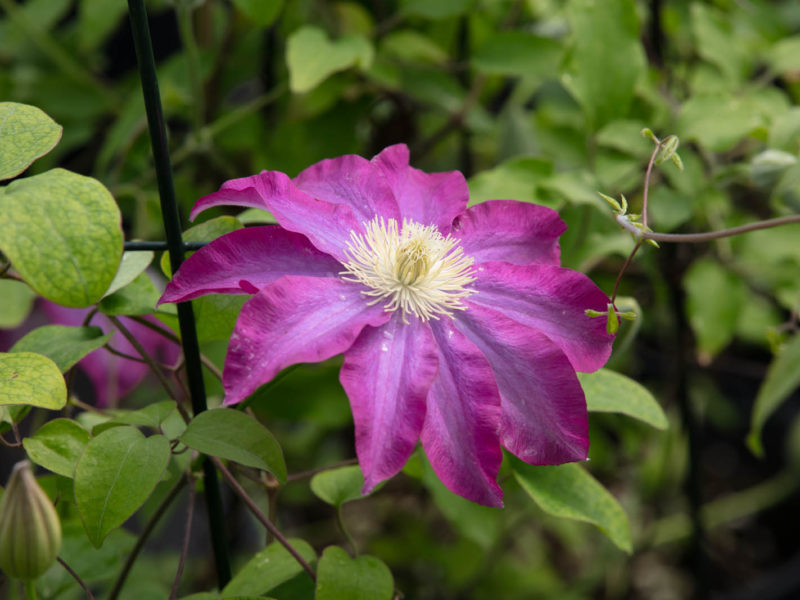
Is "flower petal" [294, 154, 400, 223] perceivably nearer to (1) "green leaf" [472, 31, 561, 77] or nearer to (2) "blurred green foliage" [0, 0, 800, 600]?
(2) "blurred green foliage" [0, 0, 800, 600]

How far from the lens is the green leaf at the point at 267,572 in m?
0.46

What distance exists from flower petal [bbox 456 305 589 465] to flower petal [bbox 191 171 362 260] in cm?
12

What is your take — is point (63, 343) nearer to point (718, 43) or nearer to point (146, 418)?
point (146, 418)

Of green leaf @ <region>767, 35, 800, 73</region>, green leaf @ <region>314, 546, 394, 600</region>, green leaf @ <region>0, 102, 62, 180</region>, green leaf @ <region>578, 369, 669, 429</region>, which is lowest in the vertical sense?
green leaf @ <region>314, 546, 394, 600</region>

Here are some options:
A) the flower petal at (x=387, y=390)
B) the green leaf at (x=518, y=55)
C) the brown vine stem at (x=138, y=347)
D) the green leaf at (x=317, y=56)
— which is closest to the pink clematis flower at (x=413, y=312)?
the flower petal at (x=387, y=390)

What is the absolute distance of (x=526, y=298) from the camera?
0.43 m

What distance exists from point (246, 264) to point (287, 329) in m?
0.05

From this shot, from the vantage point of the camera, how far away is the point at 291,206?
42cm

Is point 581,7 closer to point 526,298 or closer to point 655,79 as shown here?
point 655,79

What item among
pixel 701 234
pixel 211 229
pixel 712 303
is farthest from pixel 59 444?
pixel 712 303

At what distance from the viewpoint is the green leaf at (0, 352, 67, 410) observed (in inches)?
15.1

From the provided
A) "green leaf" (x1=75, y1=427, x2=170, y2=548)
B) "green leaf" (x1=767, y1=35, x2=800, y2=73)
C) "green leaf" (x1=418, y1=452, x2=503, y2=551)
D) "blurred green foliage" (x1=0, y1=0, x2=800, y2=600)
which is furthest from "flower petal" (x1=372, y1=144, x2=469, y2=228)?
"green leaf" (x1=767, y1=35, x2=800, y2=73)

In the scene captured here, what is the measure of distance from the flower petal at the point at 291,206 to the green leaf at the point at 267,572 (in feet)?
0.66

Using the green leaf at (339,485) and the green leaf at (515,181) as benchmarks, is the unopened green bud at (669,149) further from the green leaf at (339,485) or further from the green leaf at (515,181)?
the green leaf at (339,485)
